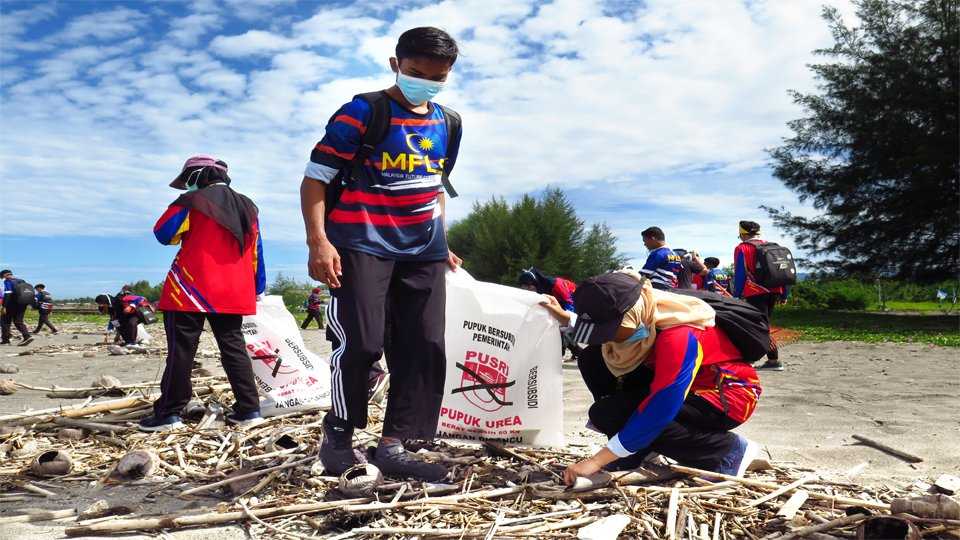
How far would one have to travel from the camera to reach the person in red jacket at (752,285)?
27.7 ft

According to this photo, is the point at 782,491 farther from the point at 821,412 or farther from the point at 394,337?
the point at 821,412

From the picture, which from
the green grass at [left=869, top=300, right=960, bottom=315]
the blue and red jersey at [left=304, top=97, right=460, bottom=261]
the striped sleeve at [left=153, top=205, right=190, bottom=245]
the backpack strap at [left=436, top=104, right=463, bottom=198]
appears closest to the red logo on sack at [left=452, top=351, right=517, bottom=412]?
the blue and red jersey at [left=304, top=97, right=460, bottom=261]

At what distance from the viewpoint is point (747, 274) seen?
8523mm

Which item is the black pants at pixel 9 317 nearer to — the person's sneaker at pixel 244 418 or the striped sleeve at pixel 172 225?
A: the striped sleeve at pixel 172 225

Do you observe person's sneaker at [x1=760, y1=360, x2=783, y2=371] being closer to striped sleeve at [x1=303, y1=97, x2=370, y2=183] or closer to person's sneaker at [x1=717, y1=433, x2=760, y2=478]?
person's sneaker at [x1=717, y1=433, x2=760, y2=478]

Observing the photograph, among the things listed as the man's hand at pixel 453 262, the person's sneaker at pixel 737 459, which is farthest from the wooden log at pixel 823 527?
the man's hand at pixel 453 262

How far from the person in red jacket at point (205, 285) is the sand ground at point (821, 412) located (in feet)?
3.71

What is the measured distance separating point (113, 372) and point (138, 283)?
6436 centimetres

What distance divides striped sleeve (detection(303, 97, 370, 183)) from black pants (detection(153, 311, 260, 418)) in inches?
74.9

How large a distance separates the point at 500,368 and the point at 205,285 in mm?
2089

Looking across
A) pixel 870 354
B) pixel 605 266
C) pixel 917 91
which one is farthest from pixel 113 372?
pixel 605 266

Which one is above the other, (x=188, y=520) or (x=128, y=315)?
(x=128, y=315)

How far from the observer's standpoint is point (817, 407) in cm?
551

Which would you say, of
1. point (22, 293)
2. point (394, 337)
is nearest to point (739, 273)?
point (394, 337)
